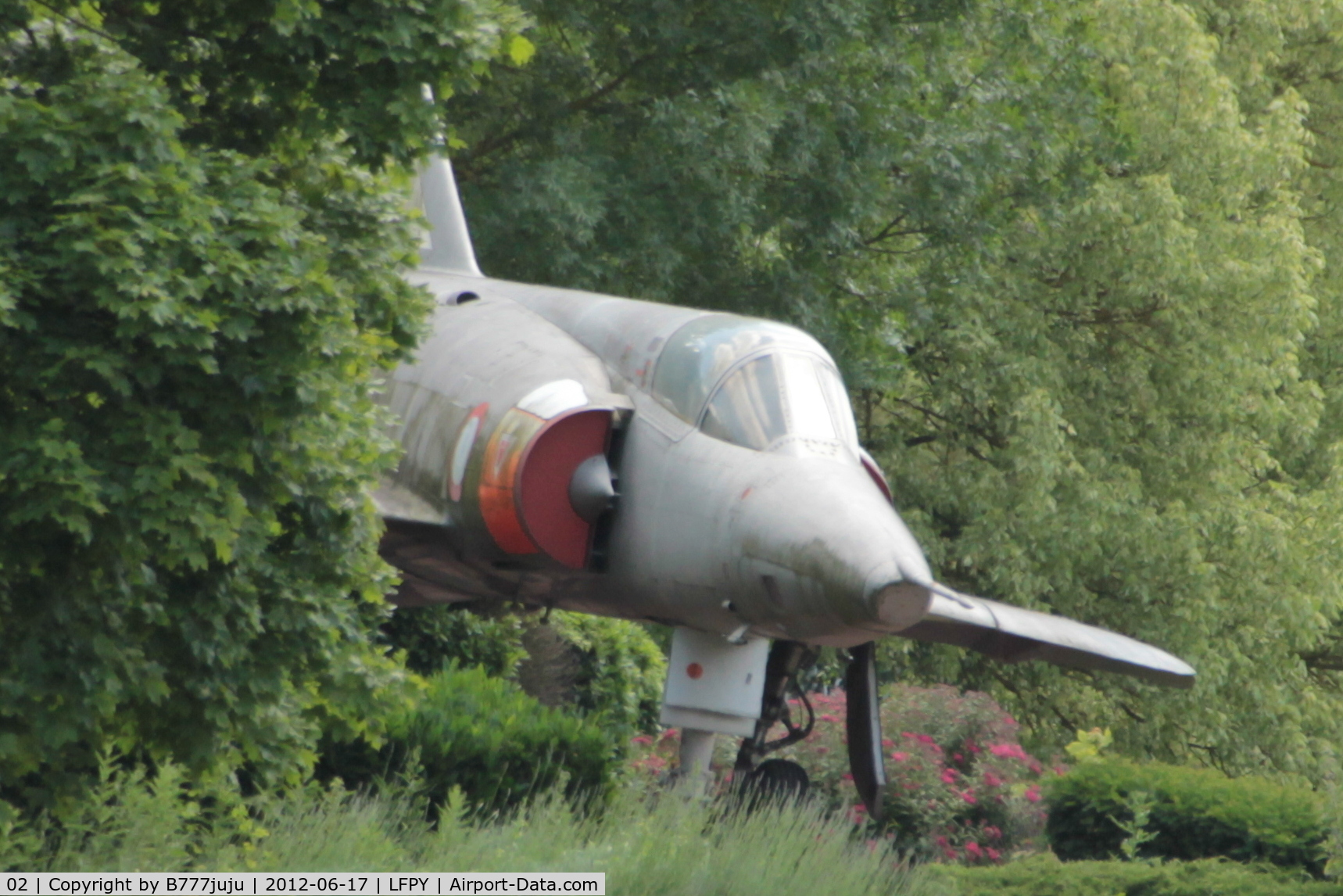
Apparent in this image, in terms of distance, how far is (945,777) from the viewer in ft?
38.0

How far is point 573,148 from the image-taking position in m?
15.5

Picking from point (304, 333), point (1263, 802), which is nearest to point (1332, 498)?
point (1263, 802)

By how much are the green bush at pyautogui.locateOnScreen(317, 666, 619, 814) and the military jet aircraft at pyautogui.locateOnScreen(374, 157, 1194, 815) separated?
2.10 ft

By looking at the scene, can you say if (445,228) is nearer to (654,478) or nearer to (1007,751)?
(654,478)

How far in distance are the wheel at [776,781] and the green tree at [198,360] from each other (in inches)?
144

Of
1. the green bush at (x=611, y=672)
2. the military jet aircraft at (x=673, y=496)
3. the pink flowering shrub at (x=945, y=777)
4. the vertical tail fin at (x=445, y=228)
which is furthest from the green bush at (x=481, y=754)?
the green bush at (x=611, y=672)

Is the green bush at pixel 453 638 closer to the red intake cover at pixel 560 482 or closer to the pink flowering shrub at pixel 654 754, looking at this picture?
the pink flowering shrub at pixel 654 754

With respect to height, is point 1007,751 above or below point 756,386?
below

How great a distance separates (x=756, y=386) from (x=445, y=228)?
4.62 m

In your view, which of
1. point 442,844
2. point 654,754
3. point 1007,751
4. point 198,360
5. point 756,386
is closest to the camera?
point 198,360

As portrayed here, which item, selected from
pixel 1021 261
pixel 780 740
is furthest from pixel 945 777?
pixel 1021 261

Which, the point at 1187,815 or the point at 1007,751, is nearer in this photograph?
the point at 1187,815

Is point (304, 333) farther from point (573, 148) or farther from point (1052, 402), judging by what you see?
point (1052, 402)

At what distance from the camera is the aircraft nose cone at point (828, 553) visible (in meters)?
6.59
